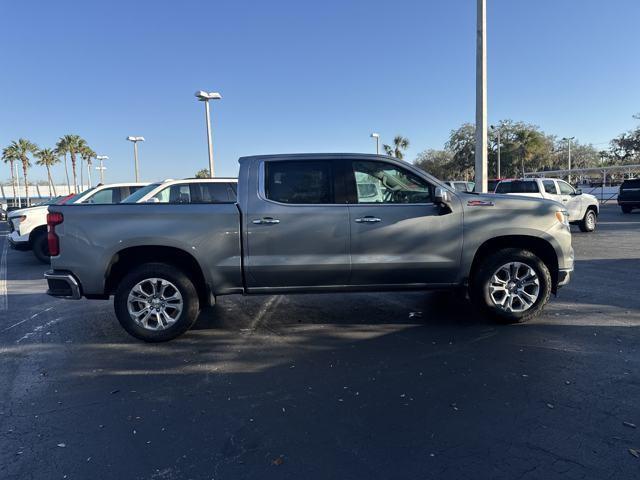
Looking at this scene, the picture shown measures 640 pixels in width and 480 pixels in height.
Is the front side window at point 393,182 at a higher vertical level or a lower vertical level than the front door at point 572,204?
higher

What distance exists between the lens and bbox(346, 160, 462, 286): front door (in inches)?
201

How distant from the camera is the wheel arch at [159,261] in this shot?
5090 mm

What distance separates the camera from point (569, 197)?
15508 millimetres

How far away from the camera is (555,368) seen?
414 centimetres

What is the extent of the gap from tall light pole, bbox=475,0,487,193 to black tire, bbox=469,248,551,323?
7.33 m

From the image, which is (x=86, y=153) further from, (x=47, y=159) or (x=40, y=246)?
(x=40, y=246)

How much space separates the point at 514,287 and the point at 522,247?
0.51m

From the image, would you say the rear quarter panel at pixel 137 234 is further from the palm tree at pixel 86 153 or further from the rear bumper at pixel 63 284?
the palm tree at pixel 86 153

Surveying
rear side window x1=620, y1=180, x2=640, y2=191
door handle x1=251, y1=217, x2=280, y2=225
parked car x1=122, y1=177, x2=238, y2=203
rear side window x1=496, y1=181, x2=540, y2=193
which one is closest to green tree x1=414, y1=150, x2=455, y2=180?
rear side window x1=620, y1=180, x2=640, y2=191

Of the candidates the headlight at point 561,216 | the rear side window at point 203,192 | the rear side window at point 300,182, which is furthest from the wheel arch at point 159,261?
the rear side window at point 203,192

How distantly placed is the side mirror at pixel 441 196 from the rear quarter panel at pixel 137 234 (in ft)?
6.98

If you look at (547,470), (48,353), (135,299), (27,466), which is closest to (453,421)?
(547,470)

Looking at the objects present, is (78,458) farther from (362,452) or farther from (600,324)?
(600,324)

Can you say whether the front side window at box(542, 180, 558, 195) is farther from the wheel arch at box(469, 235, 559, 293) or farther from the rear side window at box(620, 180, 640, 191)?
the wheel arch at box(469, 235, 559, 293)
